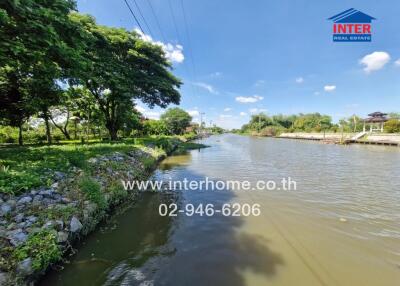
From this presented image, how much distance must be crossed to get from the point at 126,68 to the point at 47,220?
13.5 meters

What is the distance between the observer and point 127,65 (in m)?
15.5

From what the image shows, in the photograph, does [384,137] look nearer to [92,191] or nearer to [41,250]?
[92,191]

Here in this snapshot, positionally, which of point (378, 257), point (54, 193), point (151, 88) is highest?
point (151, 88)

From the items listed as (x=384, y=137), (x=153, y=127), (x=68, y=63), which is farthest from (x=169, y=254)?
(x=384, y=137)

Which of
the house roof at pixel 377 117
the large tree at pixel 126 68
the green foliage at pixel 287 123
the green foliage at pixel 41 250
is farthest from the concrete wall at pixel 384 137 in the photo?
the green foliage at pixel 41 250

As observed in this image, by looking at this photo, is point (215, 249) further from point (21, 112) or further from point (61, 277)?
point (21, 112)

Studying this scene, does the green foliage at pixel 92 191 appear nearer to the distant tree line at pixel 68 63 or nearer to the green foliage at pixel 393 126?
the distant tree line at pixel 68 63

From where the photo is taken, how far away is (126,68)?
14859mm

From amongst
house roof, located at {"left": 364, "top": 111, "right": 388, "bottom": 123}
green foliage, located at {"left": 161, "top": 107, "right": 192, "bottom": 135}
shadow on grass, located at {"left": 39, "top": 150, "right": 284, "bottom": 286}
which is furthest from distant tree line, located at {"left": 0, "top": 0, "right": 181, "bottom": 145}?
house roof, located at {"left": 364, "top": 111, "right": 388, "bottom": 123}

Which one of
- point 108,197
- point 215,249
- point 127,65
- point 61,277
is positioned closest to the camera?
point 61,277

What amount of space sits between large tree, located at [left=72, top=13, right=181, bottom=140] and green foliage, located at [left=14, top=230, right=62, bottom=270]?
10.6 m

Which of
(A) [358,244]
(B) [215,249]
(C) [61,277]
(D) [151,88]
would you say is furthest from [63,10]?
(D) [151,88]

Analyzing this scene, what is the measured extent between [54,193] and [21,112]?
13626mm

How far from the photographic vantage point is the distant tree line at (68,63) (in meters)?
4.83
